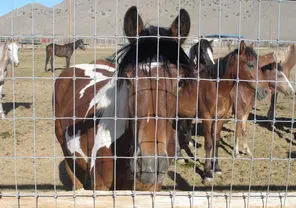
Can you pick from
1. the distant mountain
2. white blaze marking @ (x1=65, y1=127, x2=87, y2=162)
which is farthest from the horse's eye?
white blaze marking @ (x1=65, y1=127, x2=87, y2=162)

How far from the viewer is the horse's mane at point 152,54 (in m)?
2.46

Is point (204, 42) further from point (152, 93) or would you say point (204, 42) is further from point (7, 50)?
point (7, 50)

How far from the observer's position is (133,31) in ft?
8.27

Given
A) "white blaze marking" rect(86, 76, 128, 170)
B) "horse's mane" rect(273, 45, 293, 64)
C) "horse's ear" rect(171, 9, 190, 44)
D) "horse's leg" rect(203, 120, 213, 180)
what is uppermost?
"horse's mane" rect(273, 45, 293, 64)

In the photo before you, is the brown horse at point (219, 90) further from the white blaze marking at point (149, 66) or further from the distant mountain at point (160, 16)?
the white blaze marking at point (149, 66)

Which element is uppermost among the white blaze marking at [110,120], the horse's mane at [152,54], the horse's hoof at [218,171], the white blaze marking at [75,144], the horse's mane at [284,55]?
the horse's mane at [284,55]

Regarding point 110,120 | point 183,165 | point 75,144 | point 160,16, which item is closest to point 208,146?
point 183,165

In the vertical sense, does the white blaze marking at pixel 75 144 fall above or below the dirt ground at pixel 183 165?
above

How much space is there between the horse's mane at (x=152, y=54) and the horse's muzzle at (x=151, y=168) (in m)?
0.73

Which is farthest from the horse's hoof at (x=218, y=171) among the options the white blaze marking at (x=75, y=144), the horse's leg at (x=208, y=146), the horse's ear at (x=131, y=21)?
the horse's ear at (x=131, y=21)

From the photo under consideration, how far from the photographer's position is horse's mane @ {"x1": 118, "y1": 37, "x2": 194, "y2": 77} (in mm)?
2457

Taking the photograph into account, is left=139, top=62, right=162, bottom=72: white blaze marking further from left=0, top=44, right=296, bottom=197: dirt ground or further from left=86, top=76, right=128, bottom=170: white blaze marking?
left=0, top=44, right=296, bottom=197: dirt ground

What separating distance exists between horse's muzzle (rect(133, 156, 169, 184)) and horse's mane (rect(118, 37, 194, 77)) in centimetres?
73

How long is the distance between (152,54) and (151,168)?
859mm
